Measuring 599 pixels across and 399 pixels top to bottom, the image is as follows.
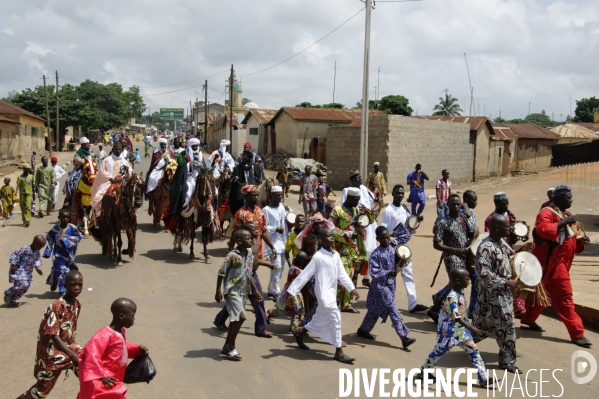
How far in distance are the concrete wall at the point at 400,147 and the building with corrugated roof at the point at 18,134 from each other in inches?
820

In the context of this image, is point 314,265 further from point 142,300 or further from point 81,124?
point 81,124

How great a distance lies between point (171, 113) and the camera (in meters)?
149

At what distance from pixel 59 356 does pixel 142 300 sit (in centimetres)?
413

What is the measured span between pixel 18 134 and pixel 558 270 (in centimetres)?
3937

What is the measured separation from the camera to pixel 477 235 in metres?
7.91

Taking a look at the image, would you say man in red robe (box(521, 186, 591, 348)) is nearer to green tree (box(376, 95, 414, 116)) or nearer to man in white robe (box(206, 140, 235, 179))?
man in white robe (box(206, 140, 235, 179))

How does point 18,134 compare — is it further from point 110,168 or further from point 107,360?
point 107,360

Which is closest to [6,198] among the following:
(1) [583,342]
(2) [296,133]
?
(1) [583,342]

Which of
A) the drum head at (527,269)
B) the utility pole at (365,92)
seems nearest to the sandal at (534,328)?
the drum head at (527,269)

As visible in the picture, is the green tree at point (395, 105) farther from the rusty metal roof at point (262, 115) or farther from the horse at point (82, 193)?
the horse at point (82, 193)

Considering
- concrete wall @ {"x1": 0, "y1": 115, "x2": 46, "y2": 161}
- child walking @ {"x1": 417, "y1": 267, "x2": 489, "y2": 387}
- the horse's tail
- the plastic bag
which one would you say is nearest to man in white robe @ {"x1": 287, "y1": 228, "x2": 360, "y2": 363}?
child walking @ {"x1": 417, "y1": 267, "x2": 489, "y2": 387}

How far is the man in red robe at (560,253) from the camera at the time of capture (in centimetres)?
730

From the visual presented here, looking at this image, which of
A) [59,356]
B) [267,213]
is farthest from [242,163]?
[59,356]

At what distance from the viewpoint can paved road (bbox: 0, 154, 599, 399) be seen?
589 centimetres
